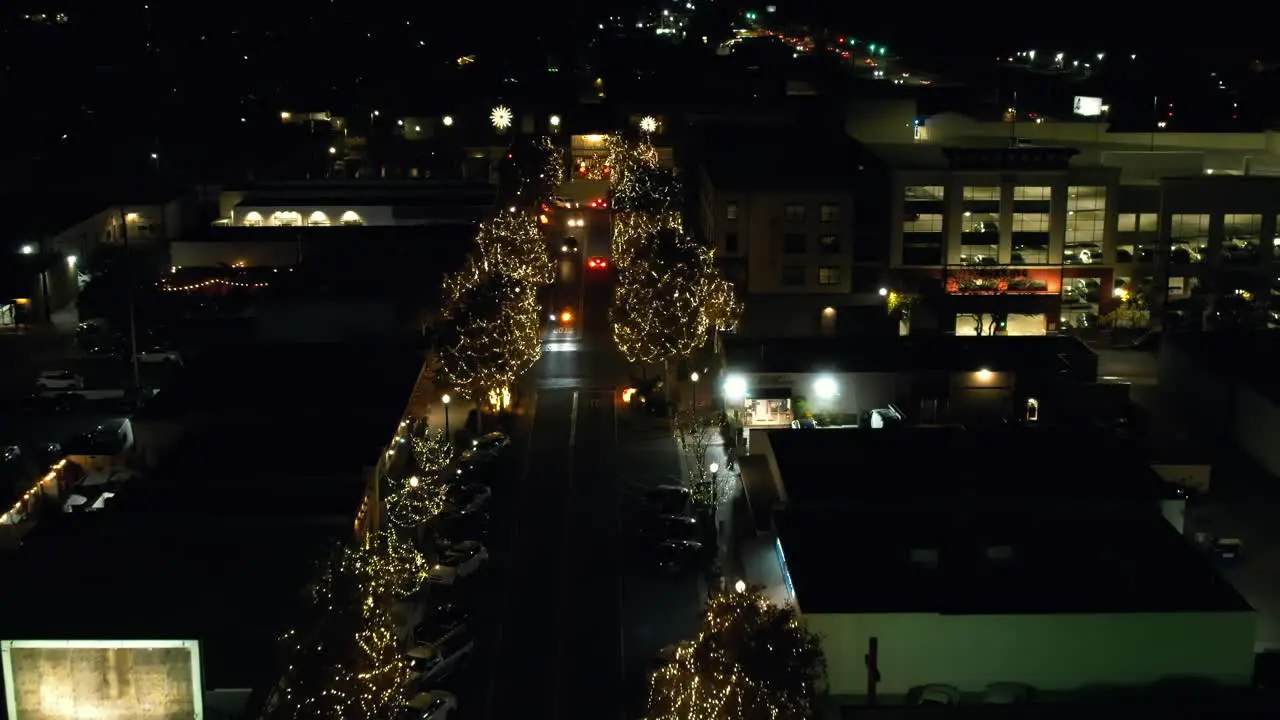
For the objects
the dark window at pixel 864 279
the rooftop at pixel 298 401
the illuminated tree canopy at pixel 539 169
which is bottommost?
the rooftop at pixel 298 401

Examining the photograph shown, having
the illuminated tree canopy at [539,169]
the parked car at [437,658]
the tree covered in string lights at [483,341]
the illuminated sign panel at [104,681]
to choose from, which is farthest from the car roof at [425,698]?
the illuminated tree canopy at [539,169]

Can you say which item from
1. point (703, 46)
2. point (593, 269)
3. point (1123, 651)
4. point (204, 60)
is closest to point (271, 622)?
point (1123, 651)

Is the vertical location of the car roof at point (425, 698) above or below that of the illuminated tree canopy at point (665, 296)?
below

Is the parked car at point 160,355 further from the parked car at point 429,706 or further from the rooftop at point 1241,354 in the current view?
the rooftop at point 1241,354

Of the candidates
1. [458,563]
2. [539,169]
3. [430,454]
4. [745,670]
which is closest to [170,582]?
[458,563]

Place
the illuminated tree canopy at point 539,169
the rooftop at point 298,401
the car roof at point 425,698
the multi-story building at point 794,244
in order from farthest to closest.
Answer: the illuminated tree canopy at point 539,169 → the multi-story building at point 794,244 → the rooftop at point 298,401 → the car roof at point 425,698

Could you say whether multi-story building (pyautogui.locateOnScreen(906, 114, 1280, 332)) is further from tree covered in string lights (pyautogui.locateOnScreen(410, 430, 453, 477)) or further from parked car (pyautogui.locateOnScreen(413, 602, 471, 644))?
parked car (pyautogui.locateOnScreen(413, 602, 471, 644))
